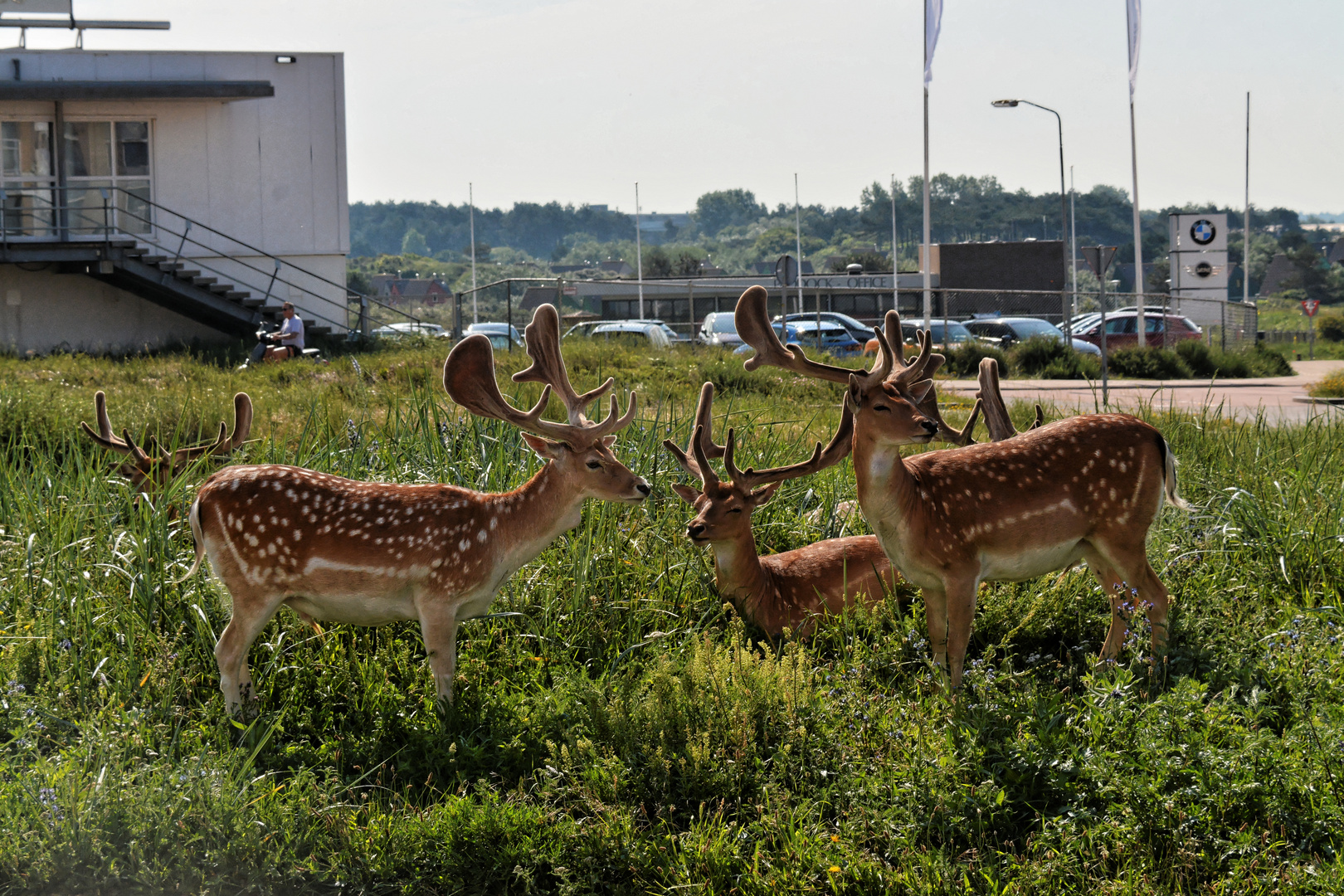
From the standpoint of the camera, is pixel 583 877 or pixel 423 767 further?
pixel 423 767

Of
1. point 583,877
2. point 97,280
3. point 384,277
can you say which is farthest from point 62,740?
point 384,277

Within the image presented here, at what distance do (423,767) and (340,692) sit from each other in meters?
0.71

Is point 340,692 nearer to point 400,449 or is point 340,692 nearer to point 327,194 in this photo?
point 400,449

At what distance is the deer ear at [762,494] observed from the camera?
5.82 metres

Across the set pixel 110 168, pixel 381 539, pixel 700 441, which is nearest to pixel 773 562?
pixel 700 441

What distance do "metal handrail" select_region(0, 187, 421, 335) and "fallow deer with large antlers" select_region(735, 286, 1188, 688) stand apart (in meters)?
23.5

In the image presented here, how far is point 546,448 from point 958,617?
1.86 m

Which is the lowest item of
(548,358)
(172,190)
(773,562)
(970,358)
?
(773,562)

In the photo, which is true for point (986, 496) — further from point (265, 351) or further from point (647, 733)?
point (265, 351)

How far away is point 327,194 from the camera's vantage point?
2944 centimetres

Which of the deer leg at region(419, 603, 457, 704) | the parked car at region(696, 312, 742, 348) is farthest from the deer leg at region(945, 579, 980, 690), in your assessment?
the parked car at region(696, 312, 742, 348)

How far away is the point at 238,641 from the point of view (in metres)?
4.63

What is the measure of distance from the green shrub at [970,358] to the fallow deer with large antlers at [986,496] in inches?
833

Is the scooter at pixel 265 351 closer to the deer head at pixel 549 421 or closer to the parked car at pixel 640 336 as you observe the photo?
the parked car at pixel 640 336
